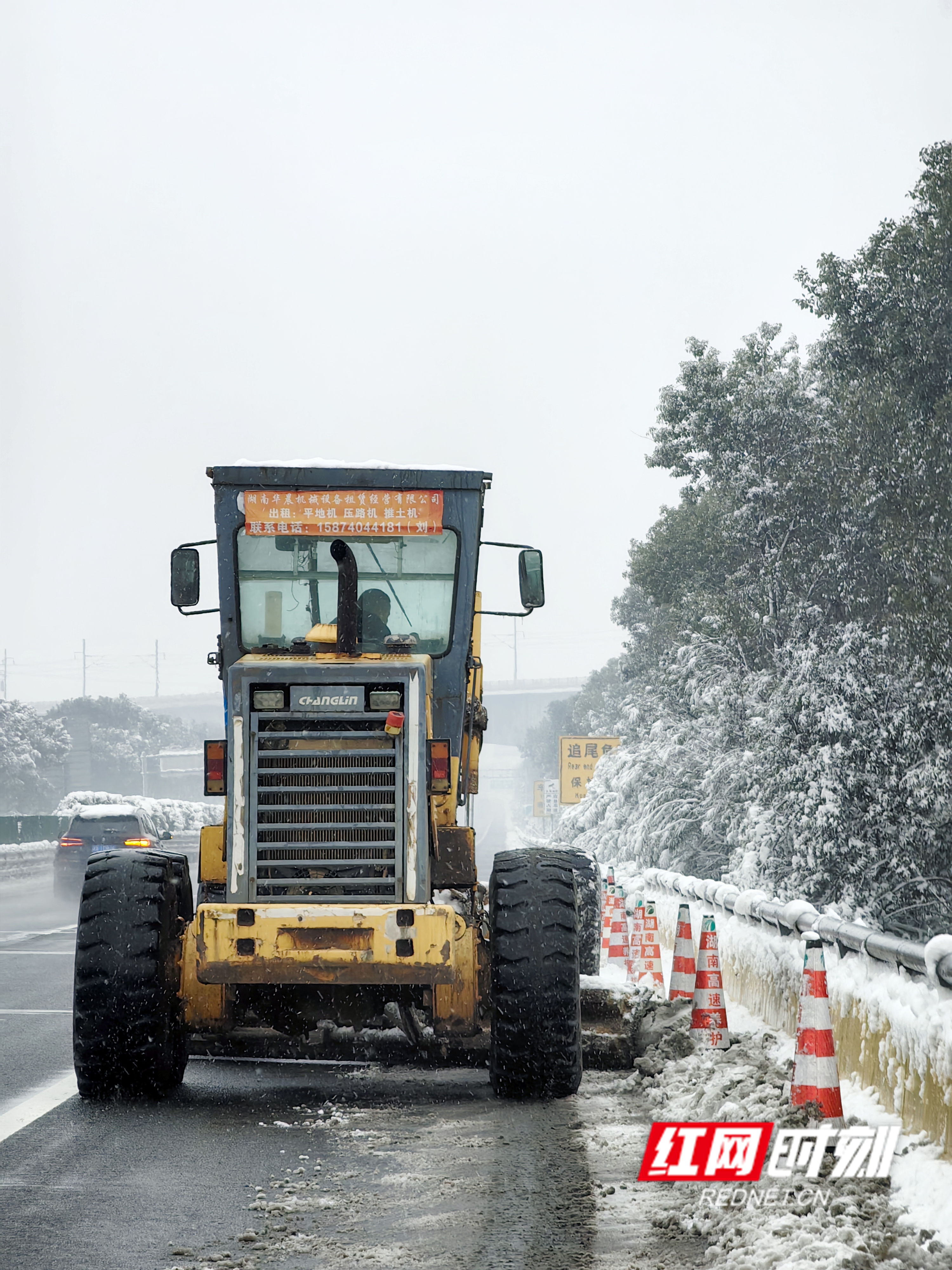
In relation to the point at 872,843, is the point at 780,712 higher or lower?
higher

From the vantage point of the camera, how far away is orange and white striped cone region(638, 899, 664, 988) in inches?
524

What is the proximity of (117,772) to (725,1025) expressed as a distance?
336 feet

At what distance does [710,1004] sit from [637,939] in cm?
477

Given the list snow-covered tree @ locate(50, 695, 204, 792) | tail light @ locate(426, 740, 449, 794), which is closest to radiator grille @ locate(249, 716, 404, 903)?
tail light @ locate(426, 740, 449, 794)

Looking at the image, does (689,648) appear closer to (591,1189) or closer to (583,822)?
(583,822)

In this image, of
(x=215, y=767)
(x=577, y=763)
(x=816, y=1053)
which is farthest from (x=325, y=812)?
(x=577, y=763)

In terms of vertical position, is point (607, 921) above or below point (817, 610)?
below

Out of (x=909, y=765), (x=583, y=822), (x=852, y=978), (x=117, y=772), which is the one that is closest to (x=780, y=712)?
(x=909, y=765)

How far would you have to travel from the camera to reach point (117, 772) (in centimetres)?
10819

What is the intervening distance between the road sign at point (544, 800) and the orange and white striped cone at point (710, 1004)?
210ft

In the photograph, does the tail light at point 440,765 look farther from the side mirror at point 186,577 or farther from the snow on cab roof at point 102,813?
the snow on cab roof at point 102,813

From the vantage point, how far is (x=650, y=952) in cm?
1358

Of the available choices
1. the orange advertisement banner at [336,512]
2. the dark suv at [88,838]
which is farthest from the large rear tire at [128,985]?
the dark suv at [88,838]

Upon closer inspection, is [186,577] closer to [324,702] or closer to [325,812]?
[324,702]
